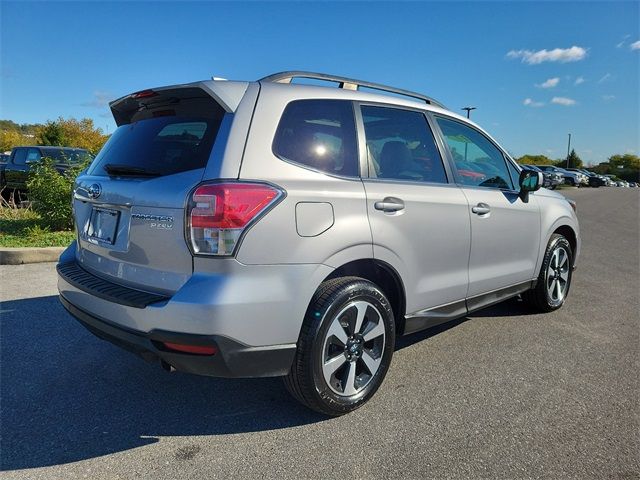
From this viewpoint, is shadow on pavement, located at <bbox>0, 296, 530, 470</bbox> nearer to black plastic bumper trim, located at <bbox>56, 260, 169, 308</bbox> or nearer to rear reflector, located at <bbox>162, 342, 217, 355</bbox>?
rear reflector, located at <bbox>162, 342, 217, 355</bbox>

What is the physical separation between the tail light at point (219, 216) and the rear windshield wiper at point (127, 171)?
415mm

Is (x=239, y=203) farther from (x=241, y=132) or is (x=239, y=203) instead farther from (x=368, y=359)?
(x=368, y=359)

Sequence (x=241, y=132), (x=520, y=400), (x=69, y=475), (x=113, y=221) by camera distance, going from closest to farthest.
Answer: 1. (x=69, y=475)
2. (x=241, y=132)
3. (x=113, y=221)
4. (x=520, y=400)

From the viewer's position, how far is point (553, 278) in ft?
15.9

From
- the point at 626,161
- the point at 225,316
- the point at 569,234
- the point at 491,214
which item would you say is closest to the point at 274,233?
the point at 225,316

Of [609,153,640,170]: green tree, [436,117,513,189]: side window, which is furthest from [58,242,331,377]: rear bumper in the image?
[609,153,640,170]: green tree

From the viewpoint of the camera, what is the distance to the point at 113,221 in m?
2.74

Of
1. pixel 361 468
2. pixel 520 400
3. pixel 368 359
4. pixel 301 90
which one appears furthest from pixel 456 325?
pixel 301 90

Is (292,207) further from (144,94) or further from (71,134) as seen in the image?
(71,134)

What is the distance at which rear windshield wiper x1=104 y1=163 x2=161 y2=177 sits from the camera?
8.63ft

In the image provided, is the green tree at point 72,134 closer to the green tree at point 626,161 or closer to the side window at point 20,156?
the side window at point 20,156

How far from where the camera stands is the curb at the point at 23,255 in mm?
6477

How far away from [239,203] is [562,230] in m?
3.96

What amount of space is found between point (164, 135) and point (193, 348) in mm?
1244
